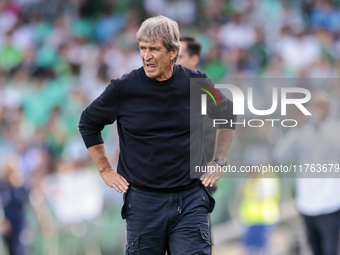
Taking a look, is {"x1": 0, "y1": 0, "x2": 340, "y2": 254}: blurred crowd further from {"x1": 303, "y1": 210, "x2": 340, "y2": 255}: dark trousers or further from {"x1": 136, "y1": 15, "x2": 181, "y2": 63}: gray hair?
{"x1": 136, "y1": 15, "x2": 181, "y2": 63}: gray hair

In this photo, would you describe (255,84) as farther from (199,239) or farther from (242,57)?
(199,239)

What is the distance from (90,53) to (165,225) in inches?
335

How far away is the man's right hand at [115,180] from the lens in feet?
13.0

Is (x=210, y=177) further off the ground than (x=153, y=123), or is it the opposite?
(x=153, y=123)

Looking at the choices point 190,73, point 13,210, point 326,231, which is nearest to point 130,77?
point 190,73

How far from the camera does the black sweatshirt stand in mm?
3826

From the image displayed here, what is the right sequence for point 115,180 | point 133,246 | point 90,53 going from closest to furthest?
1. point 133,246
2. point 115,180
3. point 90,53

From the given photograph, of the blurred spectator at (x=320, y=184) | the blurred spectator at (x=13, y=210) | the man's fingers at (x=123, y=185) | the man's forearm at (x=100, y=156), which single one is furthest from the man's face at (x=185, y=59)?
the blurred spectator at (x=13, y=210)

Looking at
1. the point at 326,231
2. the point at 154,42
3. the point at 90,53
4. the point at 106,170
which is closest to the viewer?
the point at 154,42

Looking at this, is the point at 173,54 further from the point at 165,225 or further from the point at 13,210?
the point at 13,210

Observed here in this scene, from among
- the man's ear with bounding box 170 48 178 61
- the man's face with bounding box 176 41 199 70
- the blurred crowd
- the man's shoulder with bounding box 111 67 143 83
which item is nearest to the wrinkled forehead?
the man's ear with bounding box 170 48 178 61

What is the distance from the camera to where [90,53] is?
465 inches

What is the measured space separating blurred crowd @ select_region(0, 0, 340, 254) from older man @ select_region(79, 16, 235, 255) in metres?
4.93

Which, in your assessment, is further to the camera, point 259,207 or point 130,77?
point 259,207
